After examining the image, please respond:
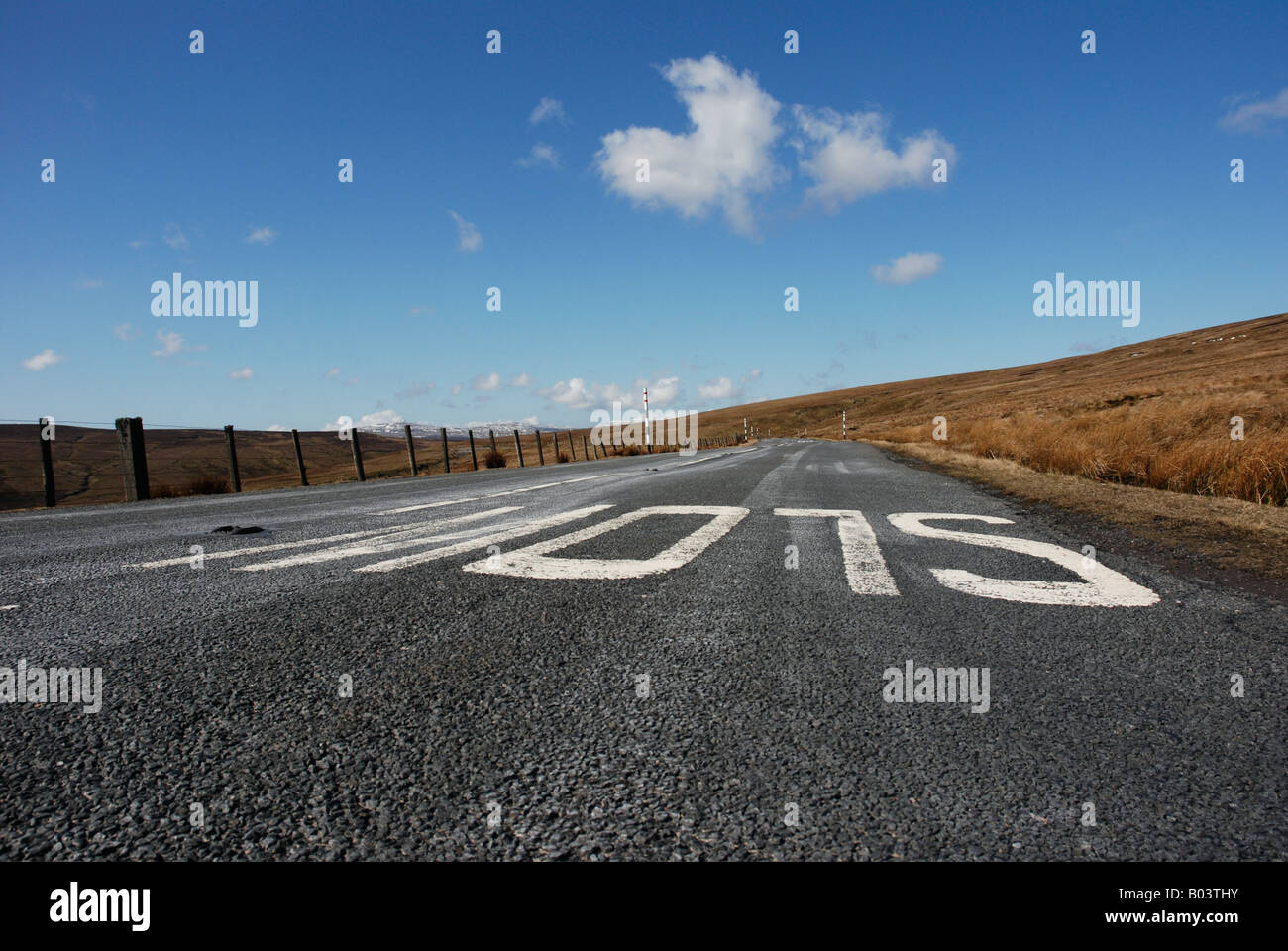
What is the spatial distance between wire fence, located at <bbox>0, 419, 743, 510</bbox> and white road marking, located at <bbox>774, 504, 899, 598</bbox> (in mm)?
8113

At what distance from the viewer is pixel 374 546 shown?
5051mm

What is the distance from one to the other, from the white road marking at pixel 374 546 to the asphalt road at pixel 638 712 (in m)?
0.07

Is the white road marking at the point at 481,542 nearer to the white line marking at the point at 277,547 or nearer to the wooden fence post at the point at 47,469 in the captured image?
the white line marking at the point at 277,547

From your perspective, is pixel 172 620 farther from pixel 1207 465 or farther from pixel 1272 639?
pixel 1207 465

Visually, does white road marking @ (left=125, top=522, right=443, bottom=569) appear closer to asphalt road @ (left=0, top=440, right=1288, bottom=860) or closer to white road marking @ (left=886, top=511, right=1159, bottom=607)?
asphalt road @ (left=0, top=440, right=1288, bottom=860)

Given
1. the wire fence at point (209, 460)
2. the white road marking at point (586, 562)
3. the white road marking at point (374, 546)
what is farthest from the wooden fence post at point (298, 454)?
the white road marking at point (586, 562)

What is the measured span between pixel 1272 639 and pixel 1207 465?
23.7 ft

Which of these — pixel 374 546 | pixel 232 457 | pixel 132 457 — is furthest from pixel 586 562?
pixel 232 457

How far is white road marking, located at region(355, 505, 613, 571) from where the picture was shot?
4.32 metres

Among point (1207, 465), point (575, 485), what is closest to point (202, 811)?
point (575, 485)

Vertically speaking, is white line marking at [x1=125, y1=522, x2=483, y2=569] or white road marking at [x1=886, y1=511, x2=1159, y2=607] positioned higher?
white line marking at [x1=125, y1=522, x2=483, y2=569]

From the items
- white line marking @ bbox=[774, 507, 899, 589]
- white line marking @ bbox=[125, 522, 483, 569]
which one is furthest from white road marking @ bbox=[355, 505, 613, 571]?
white line marking @ bbox=[774, 507, 899, 589]

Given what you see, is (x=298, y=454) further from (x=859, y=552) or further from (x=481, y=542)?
(x=859, y=552)

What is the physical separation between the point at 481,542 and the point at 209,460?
56.8 meters
